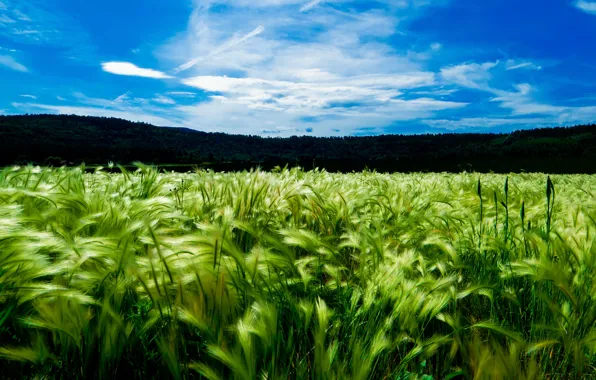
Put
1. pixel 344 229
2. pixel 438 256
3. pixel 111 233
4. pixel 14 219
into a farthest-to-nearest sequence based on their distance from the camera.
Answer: pixel 344 229 → pixel 438 256 → pixel 111 233 → pixel 14 219

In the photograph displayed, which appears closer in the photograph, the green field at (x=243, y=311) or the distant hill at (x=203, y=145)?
the green field at (x=243, y=311)

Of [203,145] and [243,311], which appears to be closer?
[243,311]

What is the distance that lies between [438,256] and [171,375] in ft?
5.69

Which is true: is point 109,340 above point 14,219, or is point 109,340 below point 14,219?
below

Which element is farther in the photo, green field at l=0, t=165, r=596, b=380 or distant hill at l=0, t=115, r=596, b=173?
distant hill at l=0, t=115, r=596, b=173

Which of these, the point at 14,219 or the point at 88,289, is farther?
the point at 14,219

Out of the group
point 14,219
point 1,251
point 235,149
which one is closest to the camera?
point 1,251

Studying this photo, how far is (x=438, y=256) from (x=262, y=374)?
1576 millimetres

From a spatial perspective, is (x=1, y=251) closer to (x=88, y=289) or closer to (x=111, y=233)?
(x=88, y=289)

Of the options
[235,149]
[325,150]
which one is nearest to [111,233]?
[325,150]

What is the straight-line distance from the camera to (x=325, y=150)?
61.7 m

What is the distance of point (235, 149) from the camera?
79188 millimetres

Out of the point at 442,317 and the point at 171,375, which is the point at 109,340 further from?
the point at 442,317

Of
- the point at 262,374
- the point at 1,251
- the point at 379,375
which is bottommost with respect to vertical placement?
the point at 379,375
